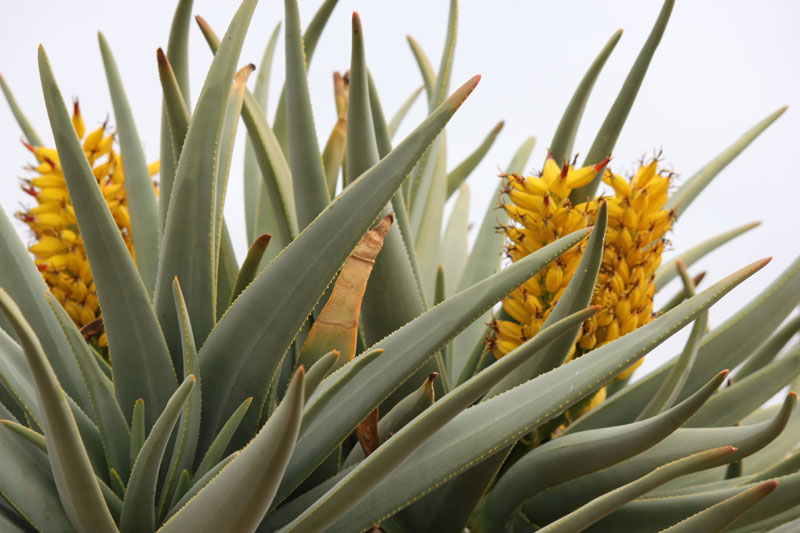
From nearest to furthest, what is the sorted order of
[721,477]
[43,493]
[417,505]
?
[43,493] < [417,505] < [721,477]

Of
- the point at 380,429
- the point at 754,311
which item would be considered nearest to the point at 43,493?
the point at 380,429

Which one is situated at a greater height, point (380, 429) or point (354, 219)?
point (354, 219)

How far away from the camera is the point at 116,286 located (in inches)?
16.2

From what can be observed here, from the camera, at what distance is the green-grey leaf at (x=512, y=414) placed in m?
0.37

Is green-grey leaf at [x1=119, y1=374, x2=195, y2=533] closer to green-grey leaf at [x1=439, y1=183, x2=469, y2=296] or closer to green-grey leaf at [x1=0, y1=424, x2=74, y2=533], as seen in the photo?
green-grey leaf at [x1=0, y1=424, x2=74, y2=533]

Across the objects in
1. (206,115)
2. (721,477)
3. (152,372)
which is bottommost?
(721,477)

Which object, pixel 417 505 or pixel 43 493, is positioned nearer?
pixel 43 493

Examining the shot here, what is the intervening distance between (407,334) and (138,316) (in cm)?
15

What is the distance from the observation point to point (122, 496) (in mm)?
407

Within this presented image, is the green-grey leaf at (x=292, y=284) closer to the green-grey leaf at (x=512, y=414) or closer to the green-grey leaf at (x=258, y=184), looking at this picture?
the green-grey leaf at (x=512, y=414)

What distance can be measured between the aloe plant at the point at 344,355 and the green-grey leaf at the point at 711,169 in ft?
0.47

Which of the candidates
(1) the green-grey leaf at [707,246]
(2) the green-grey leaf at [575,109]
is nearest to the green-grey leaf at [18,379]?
(2) the green-grey leaf at [575,109]

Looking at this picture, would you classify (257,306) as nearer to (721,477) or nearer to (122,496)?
(122,496)

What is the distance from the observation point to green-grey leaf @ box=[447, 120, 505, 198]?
83cm
